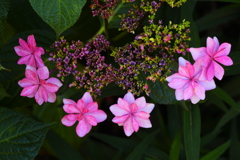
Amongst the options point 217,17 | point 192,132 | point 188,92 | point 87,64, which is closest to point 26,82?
point 87,64

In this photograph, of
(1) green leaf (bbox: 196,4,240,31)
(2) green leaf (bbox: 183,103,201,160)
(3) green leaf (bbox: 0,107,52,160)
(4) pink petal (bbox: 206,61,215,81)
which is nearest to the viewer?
(4) pink petal (bbox: 206,61,215,81)

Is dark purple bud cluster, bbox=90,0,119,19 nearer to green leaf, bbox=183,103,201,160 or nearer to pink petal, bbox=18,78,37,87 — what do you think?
pink petal, bbox=18,78,37,87

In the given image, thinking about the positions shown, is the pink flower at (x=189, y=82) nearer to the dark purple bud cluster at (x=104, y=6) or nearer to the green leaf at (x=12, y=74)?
the dark purple bud cluster at (x=104, y=6)

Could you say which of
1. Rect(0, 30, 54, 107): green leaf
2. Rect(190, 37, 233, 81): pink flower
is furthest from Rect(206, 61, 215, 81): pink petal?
Rect(0, 30, 54, 107): green leaf

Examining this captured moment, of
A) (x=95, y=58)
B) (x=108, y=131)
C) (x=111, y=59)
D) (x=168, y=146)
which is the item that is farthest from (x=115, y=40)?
(x=108, y=131)

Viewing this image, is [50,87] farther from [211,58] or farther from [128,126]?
[211,58]

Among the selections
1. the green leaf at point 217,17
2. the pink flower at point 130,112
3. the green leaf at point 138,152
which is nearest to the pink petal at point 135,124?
the pink flower at point 130,112

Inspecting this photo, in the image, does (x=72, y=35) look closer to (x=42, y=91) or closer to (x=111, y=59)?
Result: (x=111, y=59)
